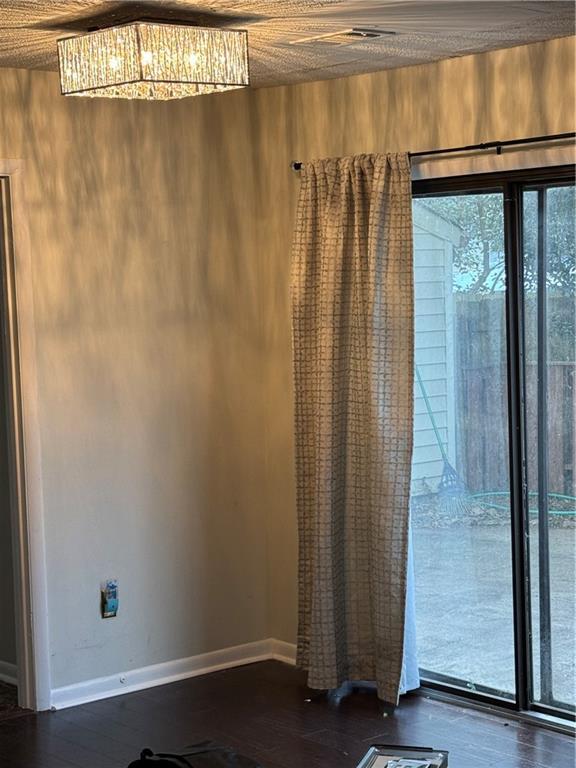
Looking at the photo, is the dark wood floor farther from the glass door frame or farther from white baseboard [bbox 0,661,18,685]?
white baseboard [bbox 0,661,18,685]

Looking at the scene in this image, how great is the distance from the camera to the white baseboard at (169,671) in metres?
4.95

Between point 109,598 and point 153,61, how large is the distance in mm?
2379

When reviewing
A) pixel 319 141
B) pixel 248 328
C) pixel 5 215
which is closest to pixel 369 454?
pixel 248 328

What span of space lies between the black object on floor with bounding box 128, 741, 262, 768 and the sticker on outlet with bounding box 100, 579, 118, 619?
58.0 inches

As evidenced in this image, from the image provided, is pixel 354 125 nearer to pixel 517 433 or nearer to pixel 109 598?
pixel 517 433

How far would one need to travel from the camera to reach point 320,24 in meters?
3.86

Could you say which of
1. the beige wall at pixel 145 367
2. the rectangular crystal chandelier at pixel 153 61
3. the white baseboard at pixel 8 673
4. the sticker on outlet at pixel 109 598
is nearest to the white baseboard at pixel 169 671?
the beige wall at pixel 145 367

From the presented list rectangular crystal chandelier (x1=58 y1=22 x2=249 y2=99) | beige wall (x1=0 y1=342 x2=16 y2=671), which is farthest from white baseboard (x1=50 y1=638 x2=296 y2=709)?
rectangular crystal chandelier (x1=58 y1=22 x2=249 y2=99)

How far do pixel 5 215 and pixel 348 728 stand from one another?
7.81 ft

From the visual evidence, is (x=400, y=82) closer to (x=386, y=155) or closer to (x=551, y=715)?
(x=386, y=155)

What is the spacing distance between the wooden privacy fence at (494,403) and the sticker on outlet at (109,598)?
151 cm

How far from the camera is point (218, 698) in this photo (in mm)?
4977

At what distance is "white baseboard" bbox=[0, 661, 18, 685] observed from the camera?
17.4 feet

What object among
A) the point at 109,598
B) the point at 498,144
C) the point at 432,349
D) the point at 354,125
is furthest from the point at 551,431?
the point at 109,598
